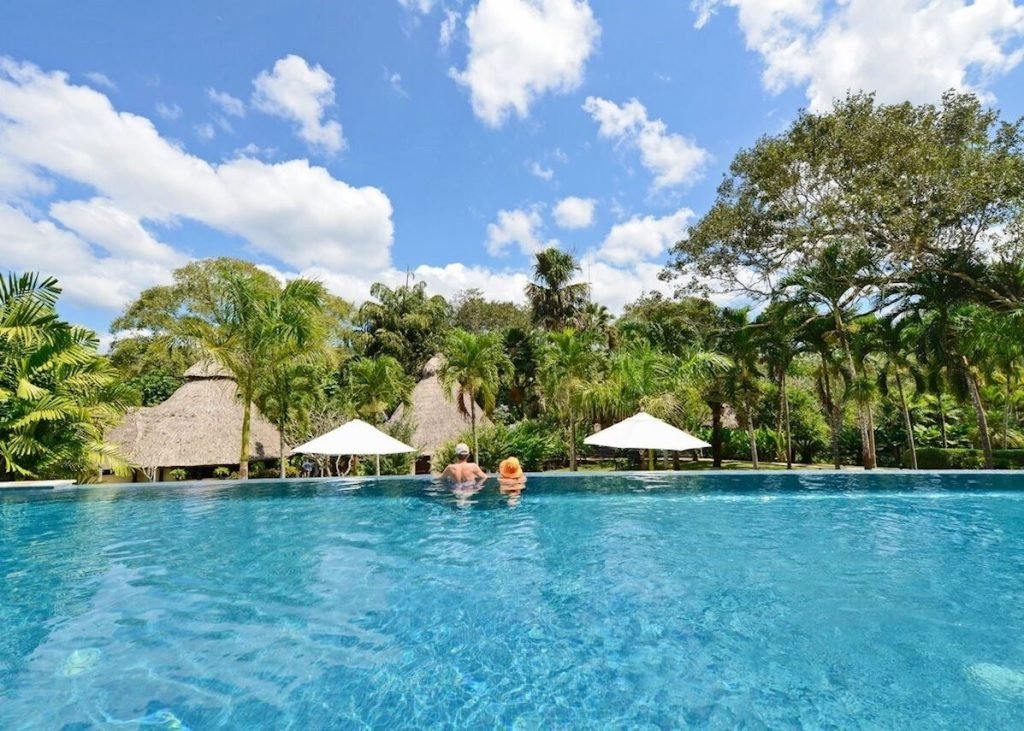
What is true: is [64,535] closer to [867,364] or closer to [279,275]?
[867,364]

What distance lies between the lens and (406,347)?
110 ft

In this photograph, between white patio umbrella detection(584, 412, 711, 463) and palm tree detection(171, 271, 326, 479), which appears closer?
white patio umbrella detection(584, 412, 711, 463)

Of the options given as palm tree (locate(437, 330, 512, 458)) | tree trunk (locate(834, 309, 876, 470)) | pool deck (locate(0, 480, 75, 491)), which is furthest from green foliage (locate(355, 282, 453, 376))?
tree trunk (locate(834, 309, 876, 470))

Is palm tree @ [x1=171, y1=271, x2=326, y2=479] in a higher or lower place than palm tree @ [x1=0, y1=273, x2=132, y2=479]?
higher

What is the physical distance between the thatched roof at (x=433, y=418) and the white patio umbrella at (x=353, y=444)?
8.70 m

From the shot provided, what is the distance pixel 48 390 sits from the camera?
11.9 metres

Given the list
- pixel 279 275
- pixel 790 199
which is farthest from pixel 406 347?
pixel 790 199

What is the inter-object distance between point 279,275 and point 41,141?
22187 millimetres

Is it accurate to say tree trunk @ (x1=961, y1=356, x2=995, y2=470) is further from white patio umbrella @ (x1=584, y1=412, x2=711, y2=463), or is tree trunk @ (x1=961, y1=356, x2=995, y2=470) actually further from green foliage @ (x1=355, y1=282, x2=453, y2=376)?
green foliage @ (x1=355, y1=282, x2=453, y2=376)

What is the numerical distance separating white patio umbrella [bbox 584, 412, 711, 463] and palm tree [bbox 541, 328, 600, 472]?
4.51 metres

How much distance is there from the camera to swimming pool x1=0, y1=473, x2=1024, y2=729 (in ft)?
10.5

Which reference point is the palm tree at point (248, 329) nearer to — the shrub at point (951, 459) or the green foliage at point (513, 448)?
the green foliage at point (513, 448)

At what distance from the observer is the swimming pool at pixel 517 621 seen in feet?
10.5

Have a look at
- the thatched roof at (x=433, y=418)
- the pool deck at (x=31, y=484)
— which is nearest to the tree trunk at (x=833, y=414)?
the thatched roof at (x=433, y=418)
